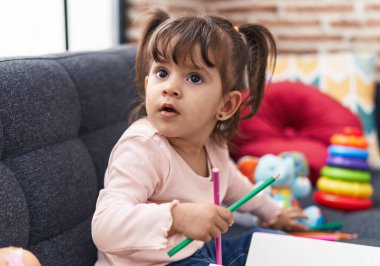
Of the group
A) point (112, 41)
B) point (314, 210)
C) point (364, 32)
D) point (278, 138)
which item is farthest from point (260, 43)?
point (364, 32)

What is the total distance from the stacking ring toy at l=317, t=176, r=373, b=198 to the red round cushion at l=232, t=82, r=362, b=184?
0.31m

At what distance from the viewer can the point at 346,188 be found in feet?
6.12

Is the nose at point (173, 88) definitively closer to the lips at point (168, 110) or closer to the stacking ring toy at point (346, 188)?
the lips at point (168, 110)

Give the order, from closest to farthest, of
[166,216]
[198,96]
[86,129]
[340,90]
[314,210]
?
[166,216] → [198,96] → [86,129] → [314,210] → [340,90]

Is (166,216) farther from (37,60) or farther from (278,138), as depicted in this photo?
(278,138)

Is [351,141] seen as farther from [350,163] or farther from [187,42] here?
[187,42]

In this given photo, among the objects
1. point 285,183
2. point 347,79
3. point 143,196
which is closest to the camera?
point 143,196

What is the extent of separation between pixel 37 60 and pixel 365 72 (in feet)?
5.50

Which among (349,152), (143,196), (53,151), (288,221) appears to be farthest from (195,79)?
(349,152)

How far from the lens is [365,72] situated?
2.47 m

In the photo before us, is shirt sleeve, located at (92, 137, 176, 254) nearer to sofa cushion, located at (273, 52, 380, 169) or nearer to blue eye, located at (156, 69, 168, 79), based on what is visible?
blue eye, located at (156, 69, 168, 79)

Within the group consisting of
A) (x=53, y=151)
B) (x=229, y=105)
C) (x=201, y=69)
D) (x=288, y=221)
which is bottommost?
(x=288, y=221)

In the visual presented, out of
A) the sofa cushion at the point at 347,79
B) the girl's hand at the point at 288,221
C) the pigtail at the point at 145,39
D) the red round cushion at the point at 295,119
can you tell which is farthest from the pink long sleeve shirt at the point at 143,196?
the sofa cushion at the point at 347,79

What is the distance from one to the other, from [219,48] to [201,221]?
0.38 meters
